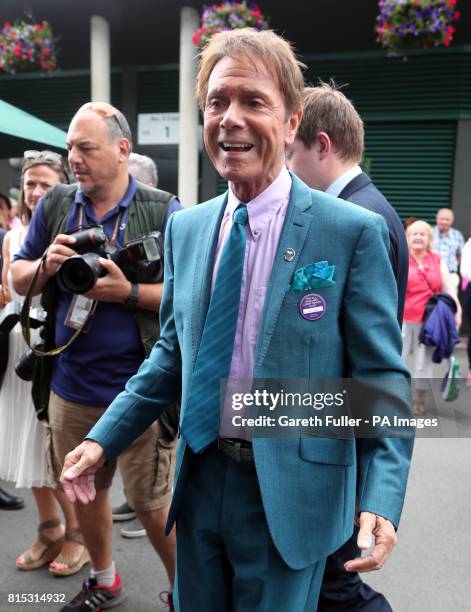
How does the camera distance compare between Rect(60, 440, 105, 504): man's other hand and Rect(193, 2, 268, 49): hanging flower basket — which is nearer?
Rect(60, 440, 105, 504): man's other hand

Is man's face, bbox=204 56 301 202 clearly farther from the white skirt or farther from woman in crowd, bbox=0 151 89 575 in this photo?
woman in crowd, bbox=0 151 89 575

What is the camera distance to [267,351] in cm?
120

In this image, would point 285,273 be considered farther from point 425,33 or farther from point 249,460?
point 425,33

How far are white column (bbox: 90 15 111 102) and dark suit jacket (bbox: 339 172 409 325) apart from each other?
749cm

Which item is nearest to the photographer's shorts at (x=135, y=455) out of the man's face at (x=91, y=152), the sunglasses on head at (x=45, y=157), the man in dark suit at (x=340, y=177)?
the man in dark suit at (x=340, y=177)

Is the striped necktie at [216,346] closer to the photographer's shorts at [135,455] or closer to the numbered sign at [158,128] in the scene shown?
the photographer's shorts at [135,455]

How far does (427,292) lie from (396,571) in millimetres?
2764

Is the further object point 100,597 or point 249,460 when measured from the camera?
point 100,597

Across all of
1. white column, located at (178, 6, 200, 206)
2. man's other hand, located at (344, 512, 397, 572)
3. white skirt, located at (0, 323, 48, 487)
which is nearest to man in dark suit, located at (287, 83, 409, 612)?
man's other hand, located at (344, 512, 397, 572)

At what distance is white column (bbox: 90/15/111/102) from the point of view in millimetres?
8344

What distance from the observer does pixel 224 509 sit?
4.20ft

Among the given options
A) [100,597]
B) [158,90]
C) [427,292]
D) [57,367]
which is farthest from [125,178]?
[158,90]

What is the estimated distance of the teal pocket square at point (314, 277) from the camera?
3.92 ft

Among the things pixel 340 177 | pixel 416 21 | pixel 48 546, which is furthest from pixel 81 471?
pixel 416 21
